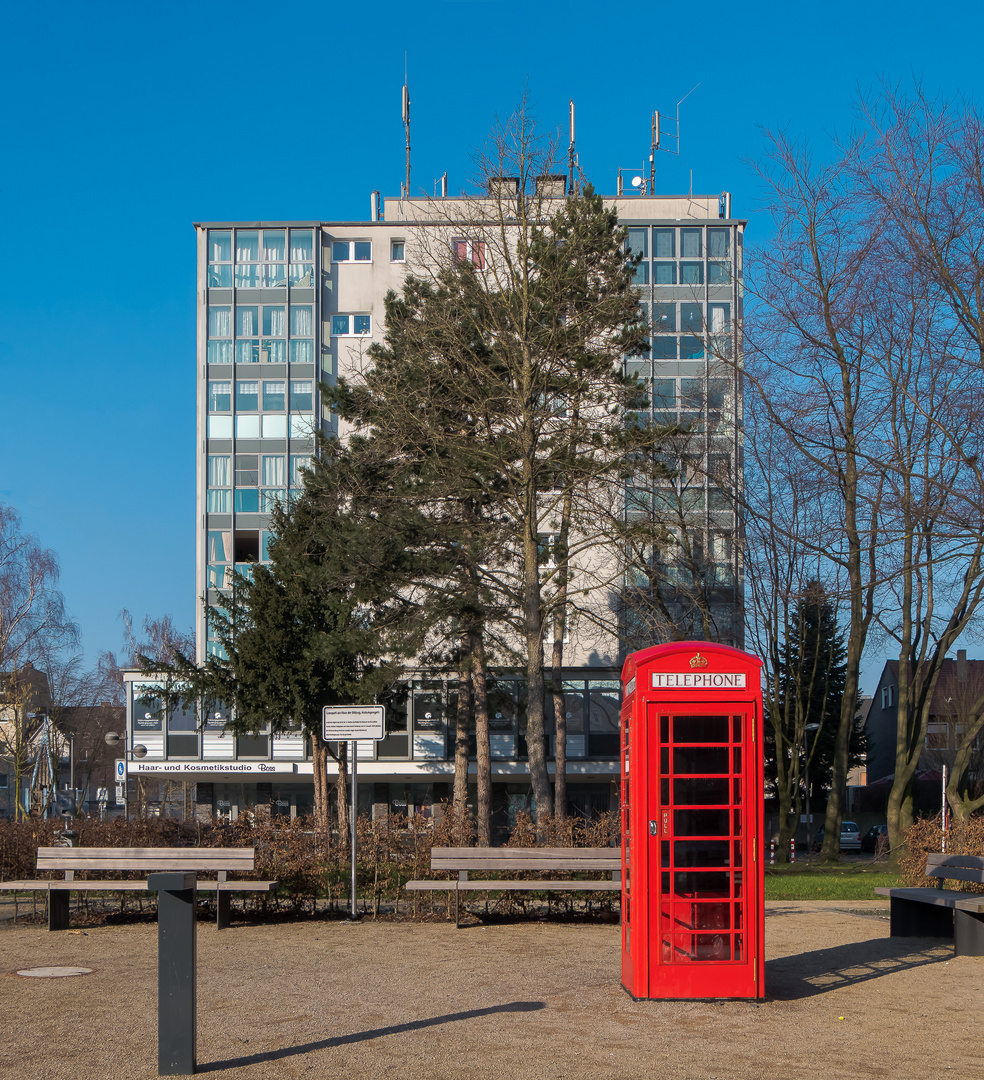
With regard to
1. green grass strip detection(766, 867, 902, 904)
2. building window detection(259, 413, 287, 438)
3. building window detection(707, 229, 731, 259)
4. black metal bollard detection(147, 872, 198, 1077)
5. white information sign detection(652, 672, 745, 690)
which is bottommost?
green grass strip detection(766, 867, 902, 904)

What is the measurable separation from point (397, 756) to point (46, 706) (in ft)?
86.5

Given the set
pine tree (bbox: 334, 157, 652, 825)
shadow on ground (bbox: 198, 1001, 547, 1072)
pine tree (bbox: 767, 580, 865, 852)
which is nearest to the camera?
shadow on ground (bbox: 198, 1001, 547, 1072)

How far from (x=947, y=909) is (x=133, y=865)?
942 cm

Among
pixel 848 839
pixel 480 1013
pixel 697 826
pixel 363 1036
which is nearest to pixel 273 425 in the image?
pixel 848 839

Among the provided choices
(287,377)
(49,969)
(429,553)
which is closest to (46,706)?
(287,377)

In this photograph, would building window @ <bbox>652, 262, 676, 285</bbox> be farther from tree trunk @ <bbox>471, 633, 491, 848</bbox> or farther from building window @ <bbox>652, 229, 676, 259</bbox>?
tree trunk @ <bbox>471, 633, 491, 848</bbox>

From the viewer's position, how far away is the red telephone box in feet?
29.0

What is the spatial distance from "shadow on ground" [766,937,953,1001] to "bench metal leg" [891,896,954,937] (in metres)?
0.17

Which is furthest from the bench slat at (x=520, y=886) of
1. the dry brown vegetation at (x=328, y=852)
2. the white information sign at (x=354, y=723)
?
the white information sign at (x=354, y=723)

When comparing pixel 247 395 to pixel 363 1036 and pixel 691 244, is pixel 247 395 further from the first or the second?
pixel 363 1036

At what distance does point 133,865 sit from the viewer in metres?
13.4

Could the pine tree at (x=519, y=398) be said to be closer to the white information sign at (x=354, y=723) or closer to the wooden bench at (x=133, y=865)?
the white information sign at (x=354, y=723)

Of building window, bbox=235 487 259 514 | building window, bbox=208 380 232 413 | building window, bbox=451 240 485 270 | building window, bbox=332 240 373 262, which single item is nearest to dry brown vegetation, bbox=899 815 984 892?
building window, bbox=451 240 485 270

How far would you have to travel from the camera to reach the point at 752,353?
20875 mm
